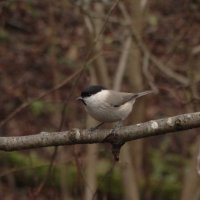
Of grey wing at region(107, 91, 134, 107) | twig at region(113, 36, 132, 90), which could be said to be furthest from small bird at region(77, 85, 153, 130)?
twig at region(113, 36, 132, 90)

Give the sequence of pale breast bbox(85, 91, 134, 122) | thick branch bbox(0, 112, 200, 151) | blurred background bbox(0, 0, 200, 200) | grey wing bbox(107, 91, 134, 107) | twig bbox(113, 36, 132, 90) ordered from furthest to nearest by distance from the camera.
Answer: twig bbox(113, 36, 132, 90) < blurred background bbox(0, 0, 200, 200) < grey wing bbox(107, 91, 134, 107) < pale breast bbox(85, 91, 134, 122) < thick branch bbox(0, 112, 200, 151)

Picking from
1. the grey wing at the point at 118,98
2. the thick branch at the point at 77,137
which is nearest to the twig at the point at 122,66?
the grey wing at the point at 118,98

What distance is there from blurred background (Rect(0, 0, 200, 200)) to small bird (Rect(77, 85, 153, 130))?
32 centimetres

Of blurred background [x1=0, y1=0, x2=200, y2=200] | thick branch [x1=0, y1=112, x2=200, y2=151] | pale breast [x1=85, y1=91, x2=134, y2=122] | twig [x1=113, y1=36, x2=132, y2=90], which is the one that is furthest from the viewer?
twig [x1=113, y1=36, x2=132, y2=90]

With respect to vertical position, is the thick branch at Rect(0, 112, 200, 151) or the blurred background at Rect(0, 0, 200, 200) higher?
the blurred background at Rect(0, 0, 200, 200)

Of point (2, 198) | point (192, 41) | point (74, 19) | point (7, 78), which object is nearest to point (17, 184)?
point (2, 198)

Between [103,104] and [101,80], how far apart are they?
1593 mm

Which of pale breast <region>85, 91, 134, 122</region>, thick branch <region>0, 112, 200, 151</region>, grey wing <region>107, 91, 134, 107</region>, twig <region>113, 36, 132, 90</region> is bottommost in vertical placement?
thick branch <region>0, 112, 200, 151</region>

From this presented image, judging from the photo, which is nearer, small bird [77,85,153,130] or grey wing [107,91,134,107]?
small bird [77,85,153,130]

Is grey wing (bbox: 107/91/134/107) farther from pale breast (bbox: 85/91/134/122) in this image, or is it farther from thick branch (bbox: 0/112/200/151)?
thick branch (bbox: 0/112/200/151)

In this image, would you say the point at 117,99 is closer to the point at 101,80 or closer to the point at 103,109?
the point at 103,109

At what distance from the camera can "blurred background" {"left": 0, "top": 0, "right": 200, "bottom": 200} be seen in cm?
490

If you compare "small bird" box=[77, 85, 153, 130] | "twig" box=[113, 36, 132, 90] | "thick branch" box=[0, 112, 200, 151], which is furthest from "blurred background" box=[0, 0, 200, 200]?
"thick branch" box=[0, 112, 200, 151]

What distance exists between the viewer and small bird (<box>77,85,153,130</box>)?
3537mm
